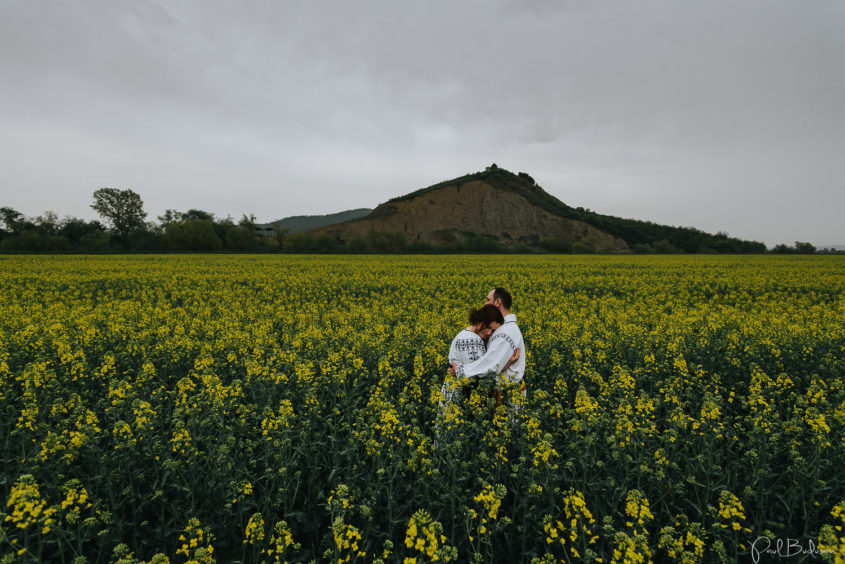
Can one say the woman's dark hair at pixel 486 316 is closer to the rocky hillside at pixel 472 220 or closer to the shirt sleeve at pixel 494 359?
the shirt sleeve at pixel 494 359

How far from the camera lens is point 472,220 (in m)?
139

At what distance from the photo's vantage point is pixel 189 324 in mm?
9469

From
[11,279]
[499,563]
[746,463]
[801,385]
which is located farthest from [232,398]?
[11,279]

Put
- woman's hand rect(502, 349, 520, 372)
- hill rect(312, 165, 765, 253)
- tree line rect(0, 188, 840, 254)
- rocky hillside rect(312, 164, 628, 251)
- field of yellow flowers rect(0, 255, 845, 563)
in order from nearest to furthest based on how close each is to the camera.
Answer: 1. field of yellow flowers rect(0, 255, 845, 563)
2. woman's hand rect(502, 349, 520, 372)
3. tree line rect(0, 188, 840, 254)
4. hill rect(312, 165, 765, 253)
5. rocky hillside rect(312, 164, 628, 251)

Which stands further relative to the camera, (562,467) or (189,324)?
(189,324)

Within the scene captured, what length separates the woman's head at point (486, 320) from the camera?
493 centimetres

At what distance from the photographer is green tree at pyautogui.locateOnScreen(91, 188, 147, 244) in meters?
93.1

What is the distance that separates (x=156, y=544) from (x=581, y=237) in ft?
459

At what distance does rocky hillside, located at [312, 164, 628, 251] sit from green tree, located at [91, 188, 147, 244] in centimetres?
5222

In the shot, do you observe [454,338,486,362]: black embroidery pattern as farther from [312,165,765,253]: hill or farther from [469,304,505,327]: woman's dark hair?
[312,165,765,253]: hill

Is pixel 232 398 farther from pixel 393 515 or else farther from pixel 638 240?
pixel 638 240

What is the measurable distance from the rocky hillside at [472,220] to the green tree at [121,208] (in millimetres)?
52219
